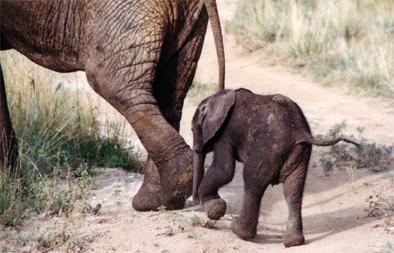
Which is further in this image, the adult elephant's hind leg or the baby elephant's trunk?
the adult elephant's hind leg

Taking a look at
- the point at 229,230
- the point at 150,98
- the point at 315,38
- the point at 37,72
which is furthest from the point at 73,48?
the point at 315,38

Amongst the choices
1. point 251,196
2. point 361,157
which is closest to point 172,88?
point 251,196

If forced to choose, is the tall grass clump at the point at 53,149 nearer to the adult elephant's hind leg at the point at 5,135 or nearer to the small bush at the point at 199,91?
the adult elephant's hind leg at the point at 5,135

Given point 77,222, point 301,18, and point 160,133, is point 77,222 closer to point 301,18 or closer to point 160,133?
point 160,133

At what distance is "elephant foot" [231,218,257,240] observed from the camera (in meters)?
6.15

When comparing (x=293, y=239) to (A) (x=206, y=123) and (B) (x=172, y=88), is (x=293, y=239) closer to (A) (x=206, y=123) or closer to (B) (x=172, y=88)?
(A) (x=206, y=123)

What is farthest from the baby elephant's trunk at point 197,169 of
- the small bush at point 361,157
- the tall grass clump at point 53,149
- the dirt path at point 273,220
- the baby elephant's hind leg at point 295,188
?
the small bush at point 361,157

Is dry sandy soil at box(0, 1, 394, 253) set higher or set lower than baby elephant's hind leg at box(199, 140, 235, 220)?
lower

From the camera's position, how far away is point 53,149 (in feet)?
26.2

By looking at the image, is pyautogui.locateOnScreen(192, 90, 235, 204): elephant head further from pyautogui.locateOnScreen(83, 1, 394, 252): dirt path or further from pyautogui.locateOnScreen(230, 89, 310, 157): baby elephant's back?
pyautogui.locateOnScreen(83, 1, 394, 252): dirt path

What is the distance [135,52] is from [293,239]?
1503 millimetres

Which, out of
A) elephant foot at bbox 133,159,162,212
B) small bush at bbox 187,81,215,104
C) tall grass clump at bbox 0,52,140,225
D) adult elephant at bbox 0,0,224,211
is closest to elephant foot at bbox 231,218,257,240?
adult elephant at bbox 0,0,224,211

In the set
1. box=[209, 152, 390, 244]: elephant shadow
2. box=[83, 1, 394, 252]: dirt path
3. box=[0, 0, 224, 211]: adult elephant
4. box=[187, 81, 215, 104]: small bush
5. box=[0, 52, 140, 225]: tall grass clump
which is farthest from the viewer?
box=[187, 81, 215, 104]: small bush

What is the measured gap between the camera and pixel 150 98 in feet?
21.3
